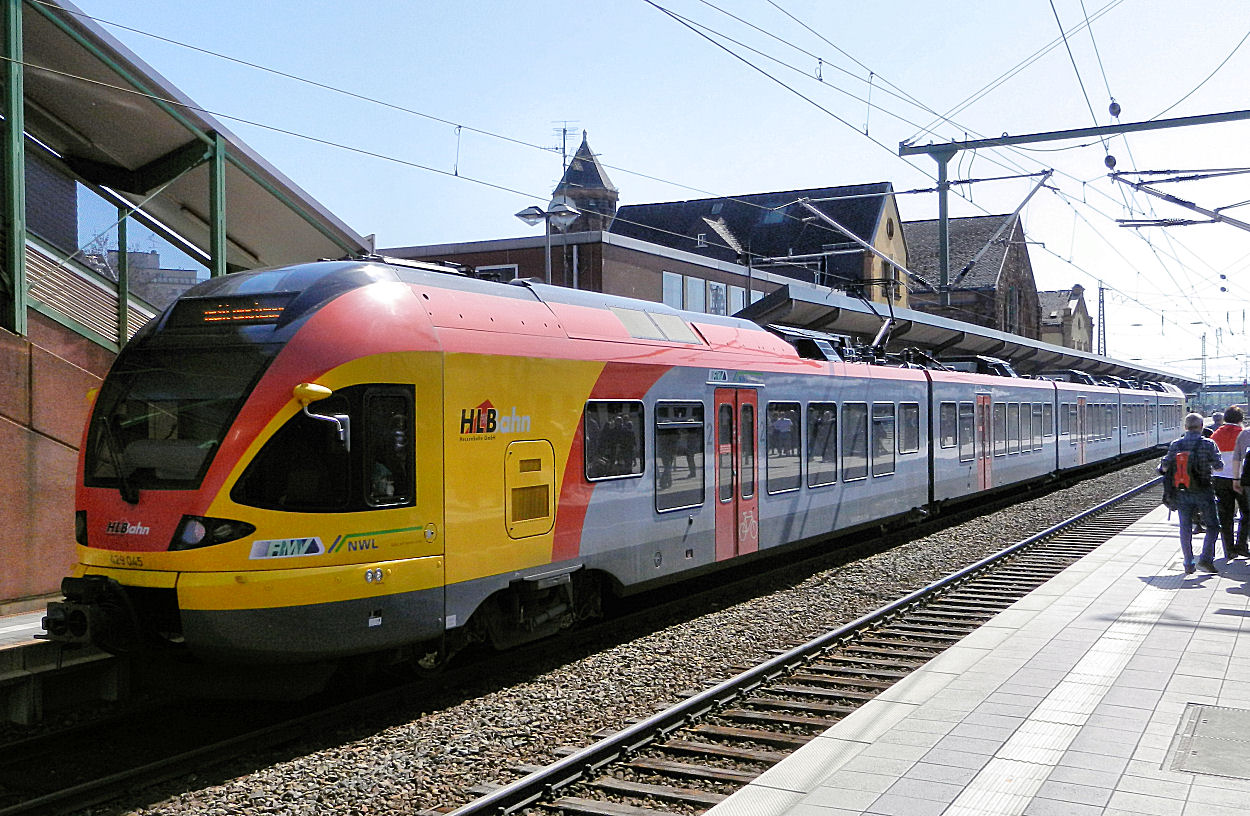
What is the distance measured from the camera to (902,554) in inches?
596

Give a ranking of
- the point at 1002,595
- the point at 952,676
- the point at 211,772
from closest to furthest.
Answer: the point at 211,772
the point at 952,676
the point at 1002,595

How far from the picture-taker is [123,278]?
12.9m

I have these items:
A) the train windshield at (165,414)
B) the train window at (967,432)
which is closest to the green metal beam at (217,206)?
the train windshield at (165,414)

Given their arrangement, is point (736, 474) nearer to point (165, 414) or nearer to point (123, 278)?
point (165, 414)

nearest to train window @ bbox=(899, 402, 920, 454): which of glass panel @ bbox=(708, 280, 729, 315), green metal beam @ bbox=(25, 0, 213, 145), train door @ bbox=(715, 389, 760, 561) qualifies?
train door @ bbox=(715, 389, 760, 561)

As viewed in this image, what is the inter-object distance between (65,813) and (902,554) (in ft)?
37.7

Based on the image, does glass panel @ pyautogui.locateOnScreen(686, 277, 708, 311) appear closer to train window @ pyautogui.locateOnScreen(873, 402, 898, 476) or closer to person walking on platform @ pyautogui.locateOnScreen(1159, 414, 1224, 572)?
train window @ pyautogui.locateOnScreen(873, 402, 898, 476)

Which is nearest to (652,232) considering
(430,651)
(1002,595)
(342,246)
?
(342,246)

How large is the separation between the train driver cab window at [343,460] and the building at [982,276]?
2160 inches

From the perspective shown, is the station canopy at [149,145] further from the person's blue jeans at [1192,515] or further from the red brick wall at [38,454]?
the person's blue jeans at [1192,515]

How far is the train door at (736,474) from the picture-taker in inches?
447

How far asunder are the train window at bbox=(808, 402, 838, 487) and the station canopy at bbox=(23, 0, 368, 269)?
21.9 ft

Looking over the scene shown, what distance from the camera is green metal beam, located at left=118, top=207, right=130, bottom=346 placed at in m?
12.8

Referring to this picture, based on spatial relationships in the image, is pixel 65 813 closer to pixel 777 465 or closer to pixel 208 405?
pixel 208 405
